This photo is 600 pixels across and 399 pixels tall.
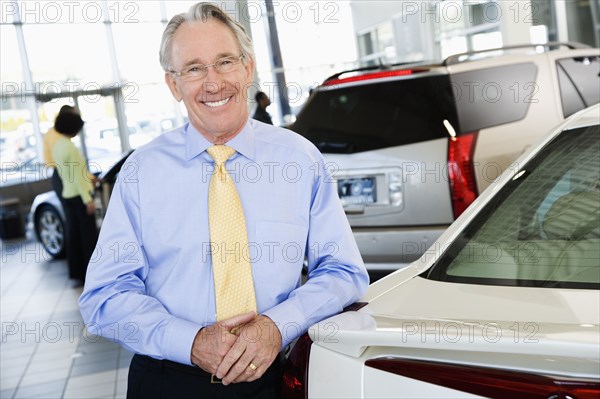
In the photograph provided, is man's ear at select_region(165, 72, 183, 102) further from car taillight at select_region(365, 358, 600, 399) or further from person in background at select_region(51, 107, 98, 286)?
person in background at select_region(51, 107, 98, 286)

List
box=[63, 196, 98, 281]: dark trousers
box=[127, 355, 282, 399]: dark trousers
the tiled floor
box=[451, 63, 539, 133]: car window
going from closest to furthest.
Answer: box=[127, 355, 282, 399]: dark trousers < box=[451, 63, 539, 133]: car window < the tiled floor < box=[63, 196, 98, 281]: dark trousers

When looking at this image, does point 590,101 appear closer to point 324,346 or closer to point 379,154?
point 379,154

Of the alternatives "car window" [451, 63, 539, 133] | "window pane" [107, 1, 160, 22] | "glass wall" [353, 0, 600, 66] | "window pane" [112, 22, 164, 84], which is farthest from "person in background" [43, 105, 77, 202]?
"glass wall" [353, 0, 600, 66]

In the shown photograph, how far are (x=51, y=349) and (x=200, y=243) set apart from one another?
168 inches

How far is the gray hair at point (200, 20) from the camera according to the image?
1.90 m

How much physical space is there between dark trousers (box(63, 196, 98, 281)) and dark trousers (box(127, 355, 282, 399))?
5936mm

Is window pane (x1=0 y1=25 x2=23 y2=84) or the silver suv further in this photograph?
window pane (x1=0 y1=25 x2=23 y2=84)

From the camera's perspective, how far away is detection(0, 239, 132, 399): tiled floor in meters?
4.79

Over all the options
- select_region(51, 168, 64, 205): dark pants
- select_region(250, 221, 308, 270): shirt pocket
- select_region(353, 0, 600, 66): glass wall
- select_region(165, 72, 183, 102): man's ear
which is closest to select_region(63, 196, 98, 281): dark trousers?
select_region(51, 168, 64, 205): dark pants

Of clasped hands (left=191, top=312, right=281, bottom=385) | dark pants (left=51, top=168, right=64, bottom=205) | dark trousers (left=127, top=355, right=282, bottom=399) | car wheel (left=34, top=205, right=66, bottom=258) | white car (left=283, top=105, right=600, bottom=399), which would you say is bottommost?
car wheel (left=34, top=205, right=66, bottom=258)

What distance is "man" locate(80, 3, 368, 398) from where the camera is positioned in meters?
1.85

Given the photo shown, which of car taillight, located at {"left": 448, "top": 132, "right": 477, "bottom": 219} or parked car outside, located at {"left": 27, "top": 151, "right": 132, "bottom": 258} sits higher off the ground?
car taillight, located at {"left": 448, "top": 132, "right": 477, "bottom": 219}

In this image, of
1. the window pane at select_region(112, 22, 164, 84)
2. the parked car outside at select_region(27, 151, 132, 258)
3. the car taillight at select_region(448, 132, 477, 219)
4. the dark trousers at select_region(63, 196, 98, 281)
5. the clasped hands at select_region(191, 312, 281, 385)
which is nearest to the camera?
the clasped hands at select_region(191, 312, 281, 385)

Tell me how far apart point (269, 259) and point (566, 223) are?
798 millimetres
